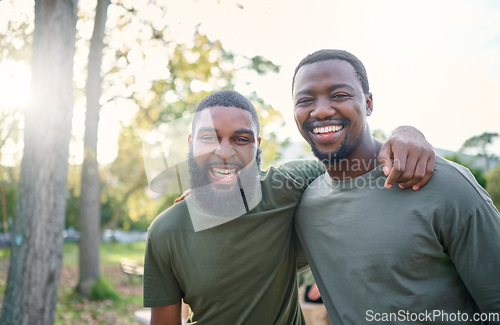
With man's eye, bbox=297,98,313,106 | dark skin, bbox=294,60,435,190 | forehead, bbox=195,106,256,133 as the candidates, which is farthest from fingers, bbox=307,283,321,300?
man's eye, bbox=297,98,313,106

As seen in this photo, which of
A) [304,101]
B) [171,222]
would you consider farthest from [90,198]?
[304,101]

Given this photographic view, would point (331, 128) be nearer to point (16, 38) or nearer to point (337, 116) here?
point (337, 116)

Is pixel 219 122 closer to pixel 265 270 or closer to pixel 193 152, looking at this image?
pixel 193 152

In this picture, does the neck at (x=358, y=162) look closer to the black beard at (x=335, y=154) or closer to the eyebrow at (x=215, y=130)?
the black beard at (x=335, y=154)

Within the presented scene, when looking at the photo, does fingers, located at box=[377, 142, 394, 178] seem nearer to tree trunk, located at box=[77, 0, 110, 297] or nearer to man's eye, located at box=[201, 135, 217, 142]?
man's eye, located at box=[201, 135, 217, 142]

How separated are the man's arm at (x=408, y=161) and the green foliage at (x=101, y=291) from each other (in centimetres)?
980

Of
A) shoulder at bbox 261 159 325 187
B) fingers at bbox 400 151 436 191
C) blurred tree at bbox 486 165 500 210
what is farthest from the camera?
blurred tree at bbox 486 165 500 210

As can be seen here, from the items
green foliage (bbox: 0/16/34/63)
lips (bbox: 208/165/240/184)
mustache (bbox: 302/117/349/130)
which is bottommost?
lips (bbox: 208/165/240/184)

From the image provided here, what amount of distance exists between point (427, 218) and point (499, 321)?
571 millimetres

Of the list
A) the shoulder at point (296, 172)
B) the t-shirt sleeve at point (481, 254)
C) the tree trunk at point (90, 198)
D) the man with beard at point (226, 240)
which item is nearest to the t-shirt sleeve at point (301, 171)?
the shoulder at point (296, 172)

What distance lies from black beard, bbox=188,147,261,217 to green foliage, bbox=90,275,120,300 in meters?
8.81

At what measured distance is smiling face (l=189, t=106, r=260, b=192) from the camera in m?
2.53

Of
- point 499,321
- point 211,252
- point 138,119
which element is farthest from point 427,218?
point 138,119

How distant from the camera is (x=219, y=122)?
2.57 metres
